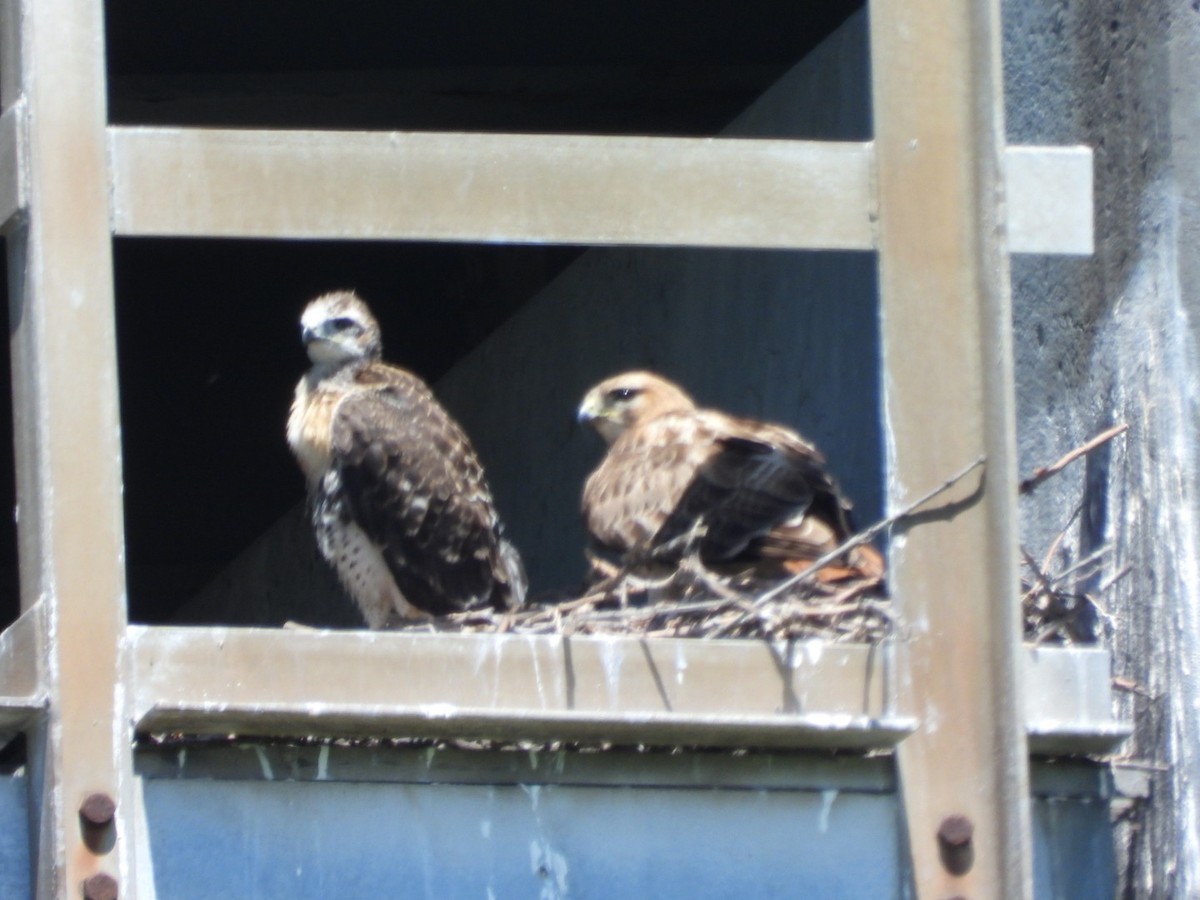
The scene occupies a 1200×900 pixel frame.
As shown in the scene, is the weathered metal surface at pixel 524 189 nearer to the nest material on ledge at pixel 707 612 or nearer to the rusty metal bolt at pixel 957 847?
the nest material on ledge at pixel 707 612

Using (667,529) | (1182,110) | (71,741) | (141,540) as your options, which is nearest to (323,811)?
(71,741)

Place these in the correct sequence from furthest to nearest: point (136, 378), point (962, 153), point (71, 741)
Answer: point (136, 378) < point (962, 153) < point (71, 741)

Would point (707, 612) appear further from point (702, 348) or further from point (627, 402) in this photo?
point (702, 348)

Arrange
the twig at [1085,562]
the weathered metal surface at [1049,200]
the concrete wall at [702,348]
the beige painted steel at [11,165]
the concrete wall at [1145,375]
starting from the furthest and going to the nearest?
the concrete wall at [702,348] < the twig at [1085,562] < the concrete wall at [1145,375] < the weathered metal surface at [1049,200] < the beige painted steel at [11,165]

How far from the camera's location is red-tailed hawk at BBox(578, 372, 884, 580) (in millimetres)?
6004

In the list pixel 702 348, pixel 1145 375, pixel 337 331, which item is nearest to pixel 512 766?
pixel 1145 375

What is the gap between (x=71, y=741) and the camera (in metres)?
4.60

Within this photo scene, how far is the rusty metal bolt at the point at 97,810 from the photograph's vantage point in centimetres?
454

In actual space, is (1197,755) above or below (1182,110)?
below

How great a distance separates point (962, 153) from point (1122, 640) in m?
1.33

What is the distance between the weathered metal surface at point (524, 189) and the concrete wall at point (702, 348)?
1351 mm

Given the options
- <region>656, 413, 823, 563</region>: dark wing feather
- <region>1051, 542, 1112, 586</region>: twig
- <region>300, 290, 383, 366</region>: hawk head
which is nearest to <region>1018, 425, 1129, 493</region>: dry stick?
<region>1051, 542, 1112, 586</region>: twig

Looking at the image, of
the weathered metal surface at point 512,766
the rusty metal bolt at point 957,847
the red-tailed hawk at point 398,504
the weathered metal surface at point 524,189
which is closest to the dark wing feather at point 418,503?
the red-tailed hawk at point 398,504

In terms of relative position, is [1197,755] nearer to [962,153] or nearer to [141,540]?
[962,153]
